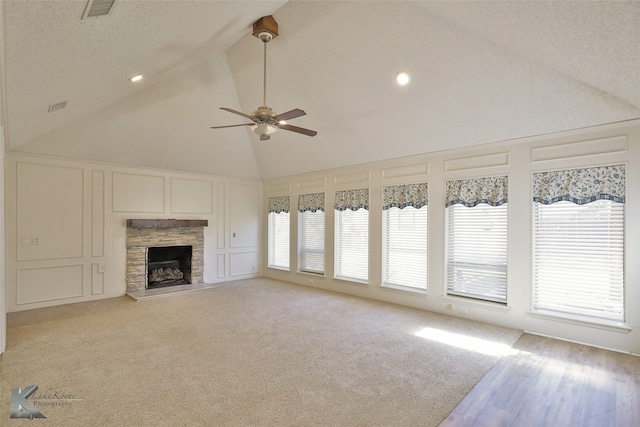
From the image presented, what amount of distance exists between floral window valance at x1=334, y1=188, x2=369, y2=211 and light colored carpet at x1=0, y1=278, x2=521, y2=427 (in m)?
2.01

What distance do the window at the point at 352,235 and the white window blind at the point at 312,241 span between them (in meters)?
0.48

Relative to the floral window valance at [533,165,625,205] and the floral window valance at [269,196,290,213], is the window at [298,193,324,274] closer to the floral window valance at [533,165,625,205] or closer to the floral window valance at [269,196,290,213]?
the floral window valance at [269,196,290,213]

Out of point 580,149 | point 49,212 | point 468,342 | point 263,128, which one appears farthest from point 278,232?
point 580,149

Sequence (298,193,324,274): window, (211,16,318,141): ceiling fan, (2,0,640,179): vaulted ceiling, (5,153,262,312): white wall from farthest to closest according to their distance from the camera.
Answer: (298,193,324,274): window < (5,153,262,312): white wall < (211,16,318,141): ceiling fan < (2,0,640,179): vaulted ceiling

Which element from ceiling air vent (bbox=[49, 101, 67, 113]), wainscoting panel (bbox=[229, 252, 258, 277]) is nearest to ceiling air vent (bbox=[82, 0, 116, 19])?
ceiling air vent (bbox=[49, 101, 67, 113])

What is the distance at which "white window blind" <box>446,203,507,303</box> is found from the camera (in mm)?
4688

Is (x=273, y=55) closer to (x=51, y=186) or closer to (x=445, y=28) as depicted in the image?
(x=445, y=28)

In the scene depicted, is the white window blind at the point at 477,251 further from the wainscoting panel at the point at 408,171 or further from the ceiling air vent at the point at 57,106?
the ceiling air vent at the point at 57,106

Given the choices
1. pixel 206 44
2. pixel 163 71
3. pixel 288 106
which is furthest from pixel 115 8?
pixel 288 106

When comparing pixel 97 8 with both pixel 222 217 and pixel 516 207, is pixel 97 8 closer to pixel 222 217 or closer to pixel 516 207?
pixel 516 207

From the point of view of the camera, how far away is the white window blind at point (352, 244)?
250 inches

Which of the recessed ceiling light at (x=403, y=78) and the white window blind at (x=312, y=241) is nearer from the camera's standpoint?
the recessed ceiling light at (x=403, y=78)

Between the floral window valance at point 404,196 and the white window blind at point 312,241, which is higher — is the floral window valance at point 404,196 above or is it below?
above

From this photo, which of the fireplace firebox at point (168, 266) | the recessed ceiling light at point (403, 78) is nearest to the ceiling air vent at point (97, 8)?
the recessed ceiling light at point (403, 78)
